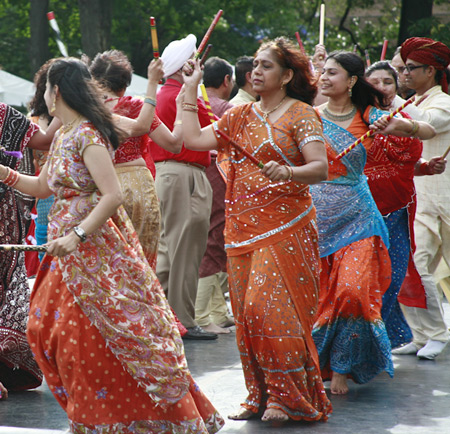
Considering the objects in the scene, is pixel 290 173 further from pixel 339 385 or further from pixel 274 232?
pixel 339 385

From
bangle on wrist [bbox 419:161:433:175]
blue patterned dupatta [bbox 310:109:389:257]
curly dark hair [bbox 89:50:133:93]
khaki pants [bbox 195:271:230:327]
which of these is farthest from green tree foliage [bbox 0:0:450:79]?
blue patterned dupatta [bbox 310:109:389:257]

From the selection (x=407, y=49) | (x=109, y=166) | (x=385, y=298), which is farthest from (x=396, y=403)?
(x=407, y=49)

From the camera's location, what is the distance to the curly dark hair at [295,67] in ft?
16.0

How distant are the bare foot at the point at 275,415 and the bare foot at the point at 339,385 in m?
0.83

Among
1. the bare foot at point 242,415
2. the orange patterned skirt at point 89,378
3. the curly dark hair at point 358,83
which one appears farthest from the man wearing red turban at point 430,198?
the orange patterned skirt at point 89,378

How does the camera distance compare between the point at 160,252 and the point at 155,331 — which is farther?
the point at 160,252

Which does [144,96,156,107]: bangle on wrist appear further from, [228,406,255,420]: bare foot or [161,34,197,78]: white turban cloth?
[228,406,255,420]: bare foot

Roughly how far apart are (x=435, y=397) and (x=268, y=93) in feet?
6.69

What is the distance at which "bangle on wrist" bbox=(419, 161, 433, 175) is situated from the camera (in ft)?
20.4

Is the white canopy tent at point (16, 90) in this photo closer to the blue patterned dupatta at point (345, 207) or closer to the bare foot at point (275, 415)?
the blue patterned dupatta at point (345, 207)

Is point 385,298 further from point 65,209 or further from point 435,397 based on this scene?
point 65,209

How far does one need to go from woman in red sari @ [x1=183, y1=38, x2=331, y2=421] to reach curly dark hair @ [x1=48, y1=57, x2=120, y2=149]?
725 mm

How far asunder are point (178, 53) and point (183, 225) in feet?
4.41

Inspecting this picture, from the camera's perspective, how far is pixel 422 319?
22.6 ft
